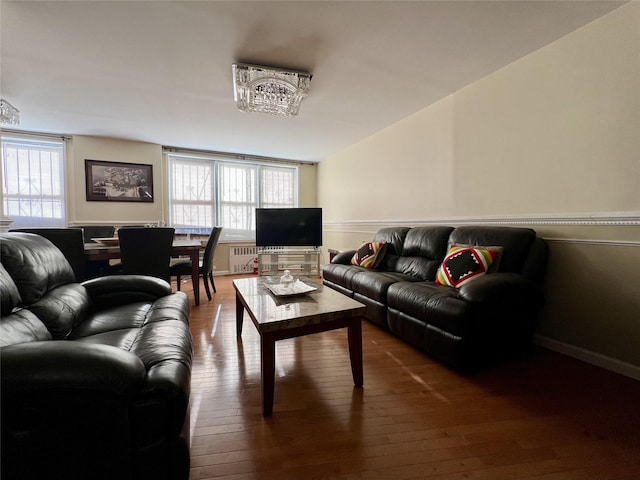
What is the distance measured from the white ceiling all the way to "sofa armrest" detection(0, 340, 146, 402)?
194cm

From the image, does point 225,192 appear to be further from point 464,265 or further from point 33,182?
point 464,265

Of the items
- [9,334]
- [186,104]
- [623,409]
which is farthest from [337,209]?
[9,334]

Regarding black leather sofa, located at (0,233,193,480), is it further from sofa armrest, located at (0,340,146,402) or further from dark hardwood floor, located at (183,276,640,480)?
dark hardwood floor, located at (183,276,640,480)

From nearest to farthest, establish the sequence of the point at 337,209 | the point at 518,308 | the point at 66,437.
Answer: the point at 66,437 → the point at 518,308 → the point at 337,209

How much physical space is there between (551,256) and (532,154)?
2.68ft

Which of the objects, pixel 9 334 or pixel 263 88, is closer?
pixel 9 334

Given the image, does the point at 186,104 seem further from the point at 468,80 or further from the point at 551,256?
the point at 551,256

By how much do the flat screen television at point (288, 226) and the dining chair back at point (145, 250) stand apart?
151cm

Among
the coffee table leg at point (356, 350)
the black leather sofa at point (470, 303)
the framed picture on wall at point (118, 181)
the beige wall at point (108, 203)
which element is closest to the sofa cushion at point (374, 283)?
the black leather sofa at point (470, 303)

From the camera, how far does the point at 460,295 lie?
1.81m

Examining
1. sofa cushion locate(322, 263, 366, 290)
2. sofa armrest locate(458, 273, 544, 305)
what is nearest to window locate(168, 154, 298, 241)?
sofa cushion locate(322, 263, 366, 290)

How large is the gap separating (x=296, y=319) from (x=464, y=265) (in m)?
1.46

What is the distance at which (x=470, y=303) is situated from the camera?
1.73 m

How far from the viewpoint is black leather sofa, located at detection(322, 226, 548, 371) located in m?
1.76
